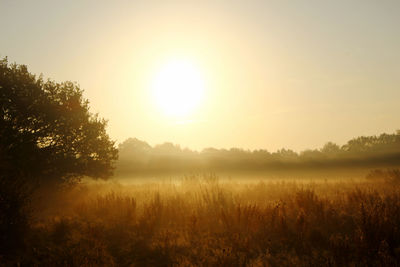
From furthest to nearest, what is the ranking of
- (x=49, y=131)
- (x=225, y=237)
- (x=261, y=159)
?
(x=261, y=159) → (x=49, y=131) → (x=225, y=237)

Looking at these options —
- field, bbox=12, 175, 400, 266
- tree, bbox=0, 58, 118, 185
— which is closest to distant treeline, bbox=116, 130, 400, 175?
tree, bbox=0, 58, 118, 185

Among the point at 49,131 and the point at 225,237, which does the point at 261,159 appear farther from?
the point at 225,237

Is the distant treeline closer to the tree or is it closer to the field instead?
the tree

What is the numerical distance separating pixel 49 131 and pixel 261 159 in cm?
3892

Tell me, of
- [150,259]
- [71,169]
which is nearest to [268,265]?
[150,259]

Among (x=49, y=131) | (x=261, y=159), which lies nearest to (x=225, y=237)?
(x=49, y=131)

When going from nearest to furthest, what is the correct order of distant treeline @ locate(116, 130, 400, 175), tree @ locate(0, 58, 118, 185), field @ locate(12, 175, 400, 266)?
A: field @ locate(12, 175, 400, 266), tree @ locate(0, 58, 118, 185), distant treeline @ locate(116, 130, 400, 175)

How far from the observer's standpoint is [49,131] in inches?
536

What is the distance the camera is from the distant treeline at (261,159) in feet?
130

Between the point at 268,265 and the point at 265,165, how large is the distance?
40.2 metres

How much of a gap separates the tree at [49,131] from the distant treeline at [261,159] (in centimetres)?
1886

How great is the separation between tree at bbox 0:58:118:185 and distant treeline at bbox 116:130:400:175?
742 inches

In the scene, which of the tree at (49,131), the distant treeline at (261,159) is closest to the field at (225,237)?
the tree at (49,131)

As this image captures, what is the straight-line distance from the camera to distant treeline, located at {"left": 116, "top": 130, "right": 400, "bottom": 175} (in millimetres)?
39562
